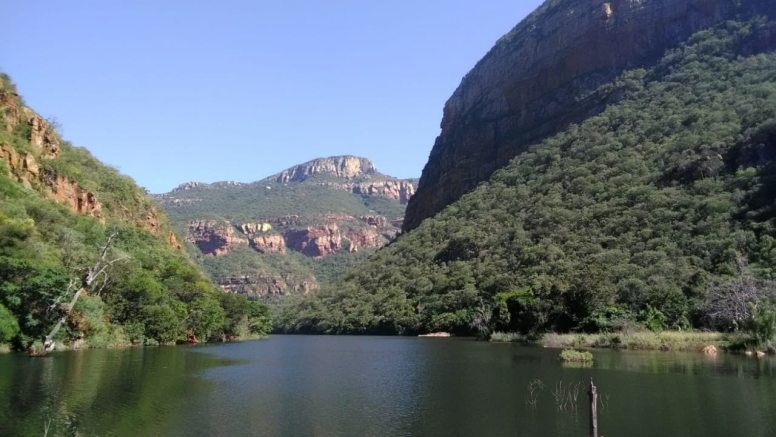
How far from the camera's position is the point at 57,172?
204 ft

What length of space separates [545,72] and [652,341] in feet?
317

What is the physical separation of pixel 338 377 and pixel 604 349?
27490mm

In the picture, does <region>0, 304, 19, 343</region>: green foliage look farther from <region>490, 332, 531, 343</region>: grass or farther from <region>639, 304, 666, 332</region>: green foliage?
<region>639, 304, 666, 332</region>: green foliage

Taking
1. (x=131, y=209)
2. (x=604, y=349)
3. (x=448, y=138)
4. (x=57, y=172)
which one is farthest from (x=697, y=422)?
(x=448, y=138)

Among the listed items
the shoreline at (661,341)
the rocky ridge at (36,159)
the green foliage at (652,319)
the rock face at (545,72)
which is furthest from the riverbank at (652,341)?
the rock face at (545,72)

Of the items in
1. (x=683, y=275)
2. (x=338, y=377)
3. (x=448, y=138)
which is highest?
(x=448, y=138)

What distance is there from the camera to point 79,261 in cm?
4769

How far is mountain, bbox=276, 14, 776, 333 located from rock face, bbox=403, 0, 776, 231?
73.6 inches

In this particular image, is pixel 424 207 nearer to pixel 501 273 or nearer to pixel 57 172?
pixel 501 273

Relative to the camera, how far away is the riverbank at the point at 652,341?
142 feet

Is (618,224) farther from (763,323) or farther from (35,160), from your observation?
(35,160)

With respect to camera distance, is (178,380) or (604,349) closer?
(178,380)

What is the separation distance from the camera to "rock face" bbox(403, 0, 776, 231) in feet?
367

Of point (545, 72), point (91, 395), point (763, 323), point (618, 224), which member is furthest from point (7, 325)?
point (545, 72)
